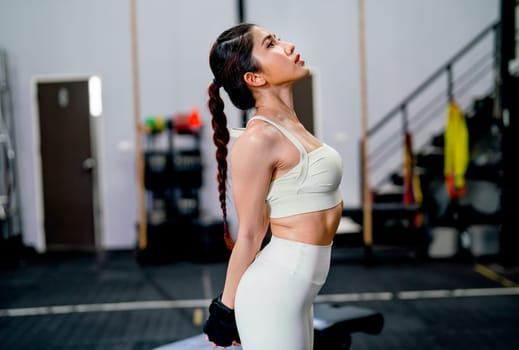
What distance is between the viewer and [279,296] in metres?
1.17

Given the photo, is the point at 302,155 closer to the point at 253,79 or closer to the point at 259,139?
the point at 259,139

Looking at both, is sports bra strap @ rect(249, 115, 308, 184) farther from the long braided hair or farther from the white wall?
the white wall

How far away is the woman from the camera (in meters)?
1.17

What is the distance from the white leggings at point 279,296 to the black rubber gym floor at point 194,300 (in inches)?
72.9

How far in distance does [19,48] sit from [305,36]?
139 inches

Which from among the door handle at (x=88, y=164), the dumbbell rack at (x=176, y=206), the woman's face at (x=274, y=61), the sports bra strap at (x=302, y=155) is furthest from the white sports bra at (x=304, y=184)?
the door handle at (x=88, y=164)

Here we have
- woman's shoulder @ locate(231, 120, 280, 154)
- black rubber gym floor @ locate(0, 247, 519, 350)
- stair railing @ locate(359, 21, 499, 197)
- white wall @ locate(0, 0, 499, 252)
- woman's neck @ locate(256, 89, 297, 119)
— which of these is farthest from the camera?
stair railing @ locate(359, 21, 499, 197)

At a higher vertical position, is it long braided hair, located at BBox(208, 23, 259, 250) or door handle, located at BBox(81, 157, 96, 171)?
long braided hair, located at BBox(208, 23, 259, 250)

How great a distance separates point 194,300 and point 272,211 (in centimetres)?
291

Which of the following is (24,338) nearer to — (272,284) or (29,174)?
(272,284)

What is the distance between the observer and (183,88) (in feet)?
20.8

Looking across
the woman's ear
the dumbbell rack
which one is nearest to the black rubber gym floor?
the dumbbell rack

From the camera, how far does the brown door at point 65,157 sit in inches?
247

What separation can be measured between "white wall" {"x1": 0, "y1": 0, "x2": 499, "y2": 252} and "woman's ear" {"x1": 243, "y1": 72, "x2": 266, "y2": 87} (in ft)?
16.8
